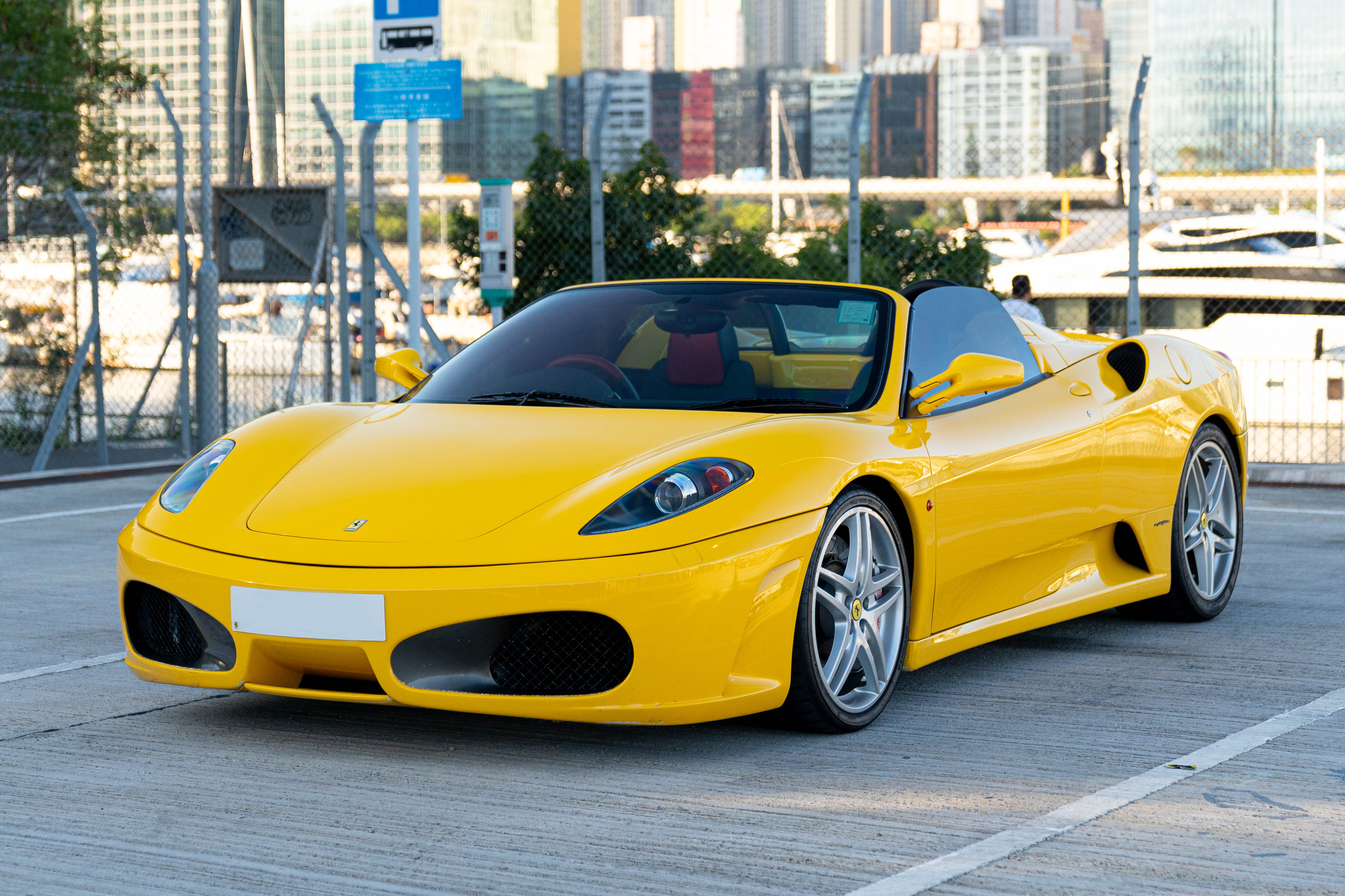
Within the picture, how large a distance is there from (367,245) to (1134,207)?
5.51m

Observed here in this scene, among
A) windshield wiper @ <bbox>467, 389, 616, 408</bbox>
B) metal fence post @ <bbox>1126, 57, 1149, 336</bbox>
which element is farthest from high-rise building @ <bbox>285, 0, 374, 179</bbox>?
windshield wiper @ <bbox>467, 389, 616, 408</bbox>

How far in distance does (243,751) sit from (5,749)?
609mm

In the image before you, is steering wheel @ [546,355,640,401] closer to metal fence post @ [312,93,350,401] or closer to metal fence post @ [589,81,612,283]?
metal fence post @ [589,81,612,283]

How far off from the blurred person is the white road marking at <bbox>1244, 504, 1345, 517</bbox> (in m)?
2.26

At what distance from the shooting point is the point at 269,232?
1458cm

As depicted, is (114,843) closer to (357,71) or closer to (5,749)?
(5,749)

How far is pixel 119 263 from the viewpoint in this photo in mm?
16453

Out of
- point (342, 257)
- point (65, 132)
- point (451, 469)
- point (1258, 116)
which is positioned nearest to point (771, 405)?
point (451, 469)

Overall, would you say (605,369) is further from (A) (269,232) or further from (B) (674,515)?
(A) (269,232)

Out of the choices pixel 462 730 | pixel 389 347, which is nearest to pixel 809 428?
pixel 462 730

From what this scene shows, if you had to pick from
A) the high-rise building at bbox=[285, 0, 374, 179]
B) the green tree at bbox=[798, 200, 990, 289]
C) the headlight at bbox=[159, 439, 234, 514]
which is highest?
the high-rise building at bbox=[285, 0, 374, 179]

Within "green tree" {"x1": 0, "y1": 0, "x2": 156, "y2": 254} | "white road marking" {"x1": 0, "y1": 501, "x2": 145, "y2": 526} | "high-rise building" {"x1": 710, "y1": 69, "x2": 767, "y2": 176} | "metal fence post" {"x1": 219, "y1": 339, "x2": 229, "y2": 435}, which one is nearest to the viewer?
"white road marking" {"x1": 0, "y1": 501, "x2": 145, "y2": 526}

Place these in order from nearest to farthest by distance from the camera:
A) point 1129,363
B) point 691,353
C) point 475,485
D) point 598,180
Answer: point 475,485
point 691,353
point 1129,363
point 598,180

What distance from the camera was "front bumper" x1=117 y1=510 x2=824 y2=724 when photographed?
3994 millimetres
